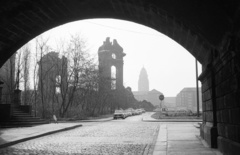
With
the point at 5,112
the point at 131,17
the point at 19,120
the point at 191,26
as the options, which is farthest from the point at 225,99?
the point at 5,112

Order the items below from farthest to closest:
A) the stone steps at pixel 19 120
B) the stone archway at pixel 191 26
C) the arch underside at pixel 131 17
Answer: the stone steps at pixel 19 120, the arch underside at pixel 131 17, the stone archway at pixel 191 26

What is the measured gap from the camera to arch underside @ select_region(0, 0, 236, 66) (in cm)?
840

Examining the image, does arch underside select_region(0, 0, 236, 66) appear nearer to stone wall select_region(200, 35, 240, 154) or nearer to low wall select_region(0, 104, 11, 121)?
stone wall select_region(200, 35, 240, 154)

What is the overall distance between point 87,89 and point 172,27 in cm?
3438

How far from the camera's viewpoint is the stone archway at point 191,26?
283 inches

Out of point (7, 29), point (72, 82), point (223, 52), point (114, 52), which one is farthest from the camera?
point (114, 52)

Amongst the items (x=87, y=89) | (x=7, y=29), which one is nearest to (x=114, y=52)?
(x=87, y=89)

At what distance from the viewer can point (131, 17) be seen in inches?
471

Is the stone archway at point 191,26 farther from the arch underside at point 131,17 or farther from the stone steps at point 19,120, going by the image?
the stone steps at point 19,120

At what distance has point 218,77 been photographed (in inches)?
362

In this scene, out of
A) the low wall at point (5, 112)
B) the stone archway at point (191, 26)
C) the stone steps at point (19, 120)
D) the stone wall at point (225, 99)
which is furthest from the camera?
the low wall at point (5, 112)

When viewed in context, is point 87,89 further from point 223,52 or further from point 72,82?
point 223,52

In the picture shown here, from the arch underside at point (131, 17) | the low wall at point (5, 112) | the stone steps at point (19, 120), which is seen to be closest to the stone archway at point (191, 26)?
the arch underside at point (131, 17)

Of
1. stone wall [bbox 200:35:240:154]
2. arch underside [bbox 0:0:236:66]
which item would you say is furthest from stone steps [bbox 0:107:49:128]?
stone wall [bbox 200:35:240:154]
